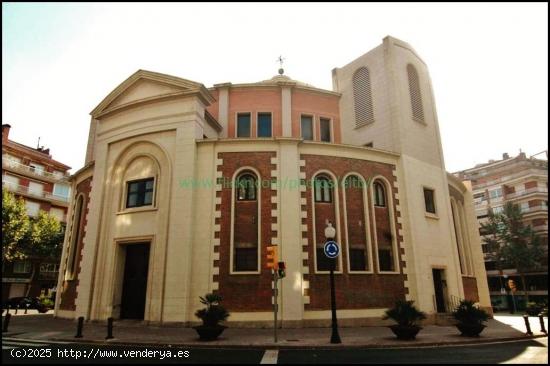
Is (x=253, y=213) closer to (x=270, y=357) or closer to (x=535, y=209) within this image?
(x=270, y=357)

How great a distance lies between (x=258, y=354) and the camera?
1049 centimetres

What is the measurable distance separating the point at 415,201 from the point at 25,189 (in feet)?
149

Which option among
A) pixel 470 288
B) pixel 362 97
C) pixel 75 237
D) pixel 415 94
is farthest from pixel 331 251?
pixel 75 237

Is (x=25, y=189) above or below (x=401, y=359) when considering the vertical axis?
above

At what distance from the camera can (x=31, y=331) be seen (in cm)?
1492

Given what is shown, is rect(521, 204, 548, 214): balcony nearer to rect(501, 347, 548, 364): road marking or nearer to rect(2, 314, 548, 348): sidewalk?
rect(2, 314, 548, 348): sidewalk

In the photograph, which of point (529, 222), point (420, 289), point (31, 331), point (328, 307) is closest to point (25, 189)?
point (31, 331)

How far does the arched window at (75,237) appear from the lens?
22.6 meters

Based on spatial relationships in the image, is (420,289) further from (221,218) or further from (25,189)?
(25,189)

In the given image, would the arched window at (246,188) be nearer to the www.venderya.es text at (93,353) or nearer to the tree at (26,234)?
the www.venderya.es text at (93,353)

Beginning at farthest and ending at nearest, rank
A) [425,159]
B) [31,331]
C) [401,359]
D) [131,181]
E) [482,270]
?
[482,270] < [425,159] < [131,181] < [31,331] < [401,359]

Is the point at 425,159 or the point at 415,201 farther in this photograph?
the point at 425,159

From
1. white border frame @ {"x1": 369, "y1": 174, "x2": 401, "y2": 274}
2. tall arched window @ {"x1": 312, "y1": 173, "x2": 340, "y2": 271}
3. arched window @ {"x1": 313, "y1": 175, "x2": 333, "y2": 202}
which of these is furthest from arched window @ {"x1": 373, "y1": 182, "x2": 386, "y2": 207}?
arched window @ {"x1": 313, "y1": 175, "x2": 333, "y2": 202}

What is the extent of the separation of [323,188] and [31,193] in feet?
136
